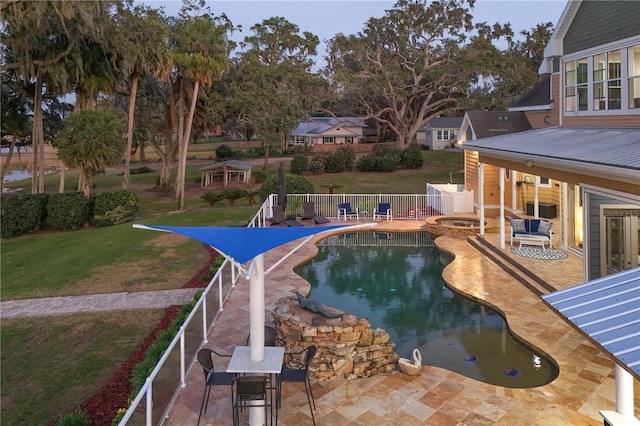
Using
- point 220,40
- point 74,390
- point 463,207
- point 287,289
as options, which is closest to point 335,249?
point 287,289

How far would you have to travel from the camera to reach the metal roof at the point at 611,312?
3866mm

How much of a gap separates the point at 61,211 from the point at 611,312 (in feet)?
77.5

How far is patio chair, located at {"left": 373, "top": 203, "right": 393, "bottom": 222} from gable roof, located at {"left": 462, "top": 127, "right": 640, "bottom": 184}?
6.48 m

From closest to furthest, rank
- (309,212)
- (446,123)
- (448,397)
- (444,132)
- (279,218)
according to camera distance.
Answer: (448,397) → (279,218) → (309,212) → (444,132) → (446,123)

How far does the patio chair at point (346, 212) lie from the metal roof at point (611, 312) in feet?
54.8

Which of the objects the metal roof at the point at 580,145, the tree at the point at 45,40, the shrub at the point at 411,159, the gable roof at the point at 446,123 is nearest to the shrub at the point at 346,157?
the shrub at the point at 411,159

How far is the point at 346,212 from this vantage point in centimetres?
2220

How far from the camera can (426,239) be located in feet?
60.3

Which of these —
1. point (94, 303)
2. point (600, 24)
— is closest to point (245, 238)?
point (94, 303)

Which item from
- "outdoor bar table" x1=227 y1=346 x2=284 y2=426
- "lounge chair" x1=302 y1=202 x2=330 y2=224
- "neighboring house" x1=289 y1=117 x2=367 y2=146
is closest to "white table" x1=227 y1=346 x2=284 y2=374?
"outdoor bar table" x1=227 y1=346 x2=284 y2=426

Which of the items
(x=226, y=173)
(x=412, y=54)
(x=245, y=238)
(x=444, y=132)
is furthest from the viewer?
(x=444, y=132)

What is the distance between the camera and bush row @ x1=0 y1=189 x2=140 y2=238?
22547 mm

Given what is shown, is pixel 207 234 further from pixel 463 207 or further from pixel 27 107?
pixel 27 107

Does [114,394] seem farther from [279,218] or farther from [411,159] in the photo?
[411,159]
